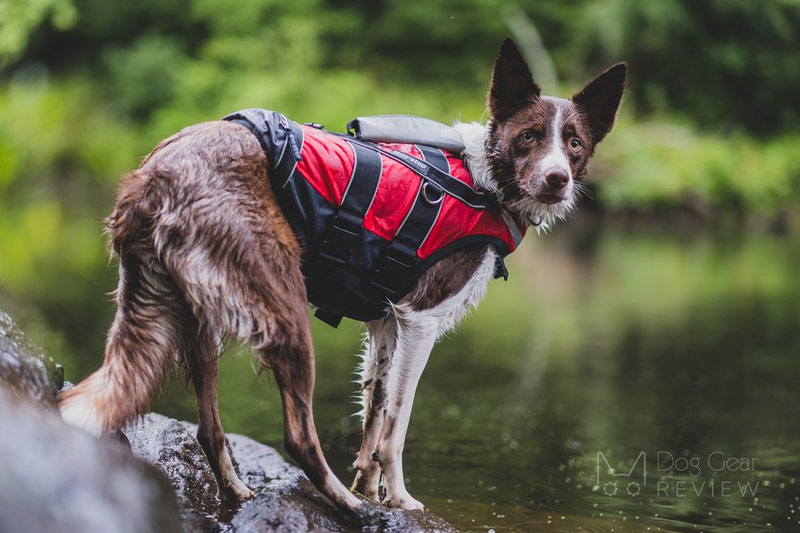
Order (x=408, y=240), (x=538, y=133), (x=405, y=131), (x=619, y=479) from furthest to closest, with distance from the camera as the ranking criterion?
(x=619, y=479)
(x=405, y=131)
(x=538, y=133)
(x=408, y=240)

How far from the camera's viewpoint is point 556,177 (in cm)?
386

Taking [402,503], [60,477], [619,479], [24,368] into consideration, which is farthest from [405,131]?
[619,479]

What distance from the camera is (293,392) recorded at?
348cm

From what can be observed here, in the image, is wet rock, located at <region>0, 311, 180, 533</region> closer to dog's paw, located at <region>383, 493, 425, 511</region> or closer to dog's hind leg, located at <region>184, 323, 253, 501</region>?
dog's hind leg, located at <region>184, 323, 253, 501</region>

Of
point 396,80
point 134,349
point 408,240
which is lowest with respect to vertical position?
point 134,349

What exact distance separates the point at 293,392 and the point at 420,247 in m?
0.84

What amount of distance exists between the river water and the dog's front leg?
0.43 metres

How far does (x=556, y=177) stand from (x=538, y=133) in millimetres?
241

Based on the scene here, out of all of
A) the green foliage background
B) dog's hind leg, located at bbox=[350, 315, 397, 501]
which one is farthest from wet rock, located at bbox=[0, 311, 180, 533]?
the green foliage background

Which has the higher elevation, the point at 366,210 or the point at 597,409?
the point at 597,409

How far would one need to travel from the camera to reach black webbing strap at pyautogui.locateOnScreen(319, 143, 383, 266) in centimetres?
375

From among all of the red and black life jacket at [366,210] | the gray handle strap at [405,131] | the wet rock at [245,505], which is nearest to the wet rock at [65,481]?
the wet rock at [245,505]

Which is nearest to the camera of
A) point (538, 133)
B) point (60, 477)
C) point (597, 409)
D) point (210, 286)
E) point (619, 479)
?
point (60, 477)

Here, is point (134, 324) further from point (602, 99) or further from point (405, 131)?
point (602, 99)
